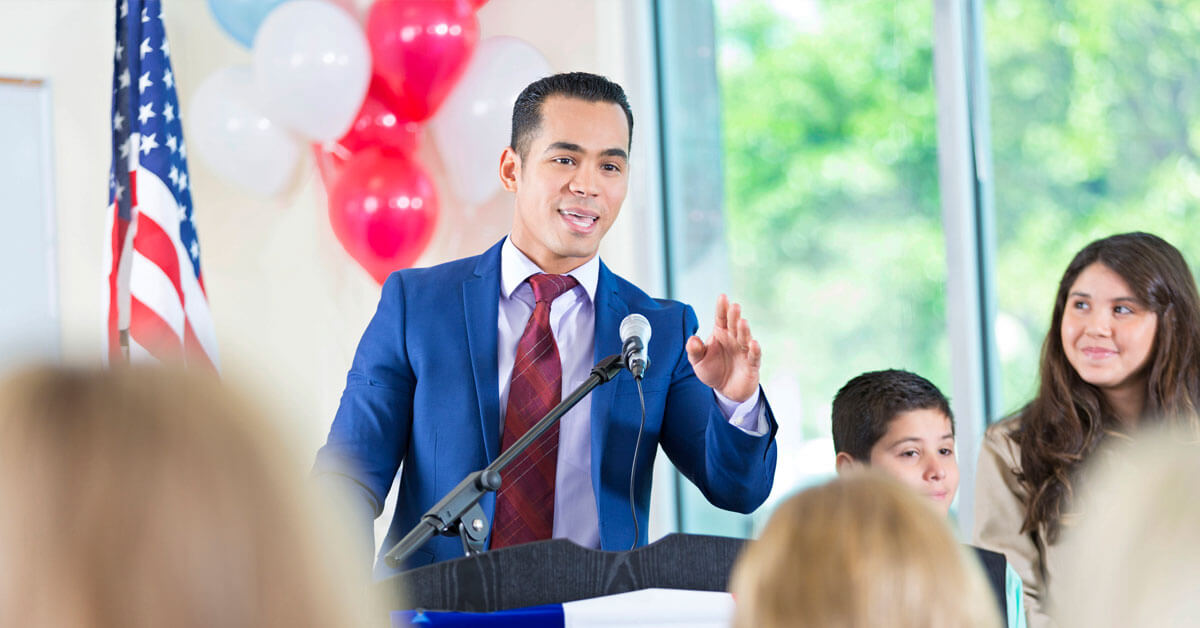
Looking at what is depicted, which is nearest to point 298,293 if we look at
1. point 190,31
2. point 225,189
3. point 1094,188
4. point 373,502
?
point 225,189

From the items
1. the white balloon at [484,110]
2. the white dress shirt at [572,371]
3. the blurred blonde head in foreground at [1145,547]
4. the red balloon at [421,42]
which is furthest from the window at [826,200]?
the blurred blonde head in foreground at [1145,547]

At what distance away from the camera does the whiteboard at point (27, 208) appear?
11.3ft

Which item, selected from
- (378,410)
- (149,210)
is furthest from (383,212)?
(378,410)

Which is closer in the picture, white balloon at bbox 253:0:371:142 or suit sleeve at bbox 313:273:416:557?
suit sleeve at bbox 313:273:416:557

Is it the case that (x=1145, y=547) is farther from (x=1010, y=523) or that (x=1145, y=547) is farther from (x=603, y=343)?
(x=1010, y=523)

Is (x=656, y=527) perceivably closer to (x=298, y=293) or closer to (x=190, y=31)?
(x=298, y=293)

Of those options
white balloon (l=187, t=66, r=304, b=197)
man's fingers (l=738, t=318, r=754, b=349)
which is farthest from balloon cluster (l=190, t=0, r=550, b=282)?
man's fingers (l=738, t=318, r=754, b=349)

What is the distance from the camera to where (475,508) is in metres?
1.64

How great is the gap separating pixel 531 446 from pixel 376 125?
5.62ft

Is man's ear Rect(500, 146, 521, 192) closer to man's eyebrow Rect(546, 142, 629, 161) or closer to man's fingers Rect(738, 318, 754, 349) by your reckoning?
man's eyebrow Rect(546, 142, 629, 161)

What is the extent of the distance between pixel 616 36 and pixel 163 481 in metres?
3.76

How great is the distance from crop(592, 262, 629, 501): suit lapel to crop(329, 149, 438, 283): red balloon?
1250 millimetres

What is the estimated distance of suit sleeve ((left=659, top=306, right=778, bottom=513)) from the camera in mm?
1992

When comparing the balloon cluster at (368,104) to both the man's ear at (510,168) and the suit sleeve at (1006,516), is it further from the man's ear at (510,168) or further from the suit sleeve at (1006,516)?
the suit sleeve at (1006,516)
